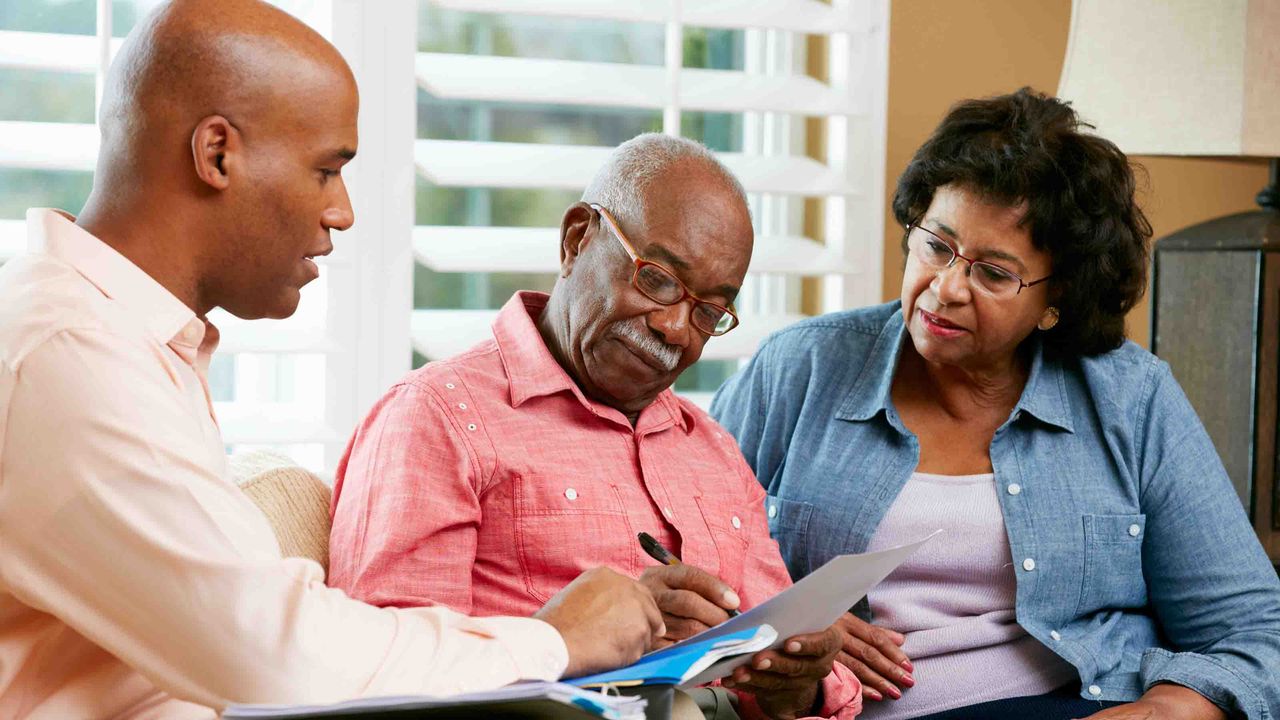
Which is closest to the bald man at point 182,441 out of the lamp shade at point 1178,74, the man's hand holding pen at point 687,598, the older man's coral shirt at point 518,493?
the man's hand holding pen at point 687,598

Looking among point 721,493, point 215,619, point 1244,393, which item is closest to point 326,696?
point 215,619

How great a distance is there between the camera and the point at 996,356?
2.03m

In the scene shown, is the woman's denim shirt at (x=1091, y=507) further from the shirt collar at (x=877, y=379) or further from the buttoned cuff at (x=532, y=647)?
the buttoned cuff at (x=532, y=647)

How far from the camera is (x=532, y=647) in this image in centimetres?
113

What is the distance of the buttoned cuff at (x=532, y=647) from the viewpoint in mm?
1113

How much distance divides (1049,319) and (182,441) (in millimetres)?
1432

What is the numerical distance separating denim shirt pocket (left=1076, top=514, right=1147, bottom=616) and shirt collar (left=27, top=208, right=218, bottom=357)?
4.44 ft

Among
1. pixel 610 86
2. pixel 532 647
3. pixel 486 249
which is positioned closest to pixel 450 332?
pixel 486 249

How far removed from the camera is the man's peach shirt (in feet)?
3.15

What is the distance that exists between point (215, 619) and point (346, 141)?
440 millimetres

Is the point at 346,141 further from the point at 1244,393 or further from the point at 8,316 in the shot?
the point at 1244,393

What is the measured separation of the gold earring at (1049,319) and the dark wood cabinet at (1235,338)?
476 mm

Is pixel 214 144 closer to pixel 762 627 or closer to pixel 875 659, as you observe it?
pixel 762 627

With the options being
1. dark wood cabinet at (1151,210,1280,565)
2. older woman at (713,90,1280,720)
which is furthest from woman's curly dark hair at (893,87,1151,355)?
dark wood cabinet at (1151,210,1280,565)
